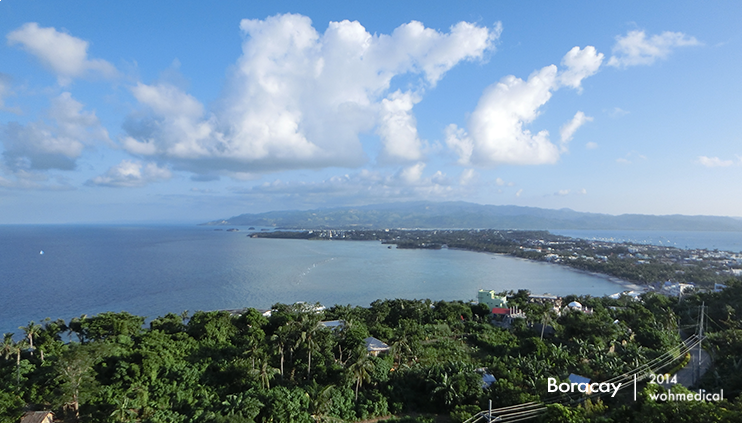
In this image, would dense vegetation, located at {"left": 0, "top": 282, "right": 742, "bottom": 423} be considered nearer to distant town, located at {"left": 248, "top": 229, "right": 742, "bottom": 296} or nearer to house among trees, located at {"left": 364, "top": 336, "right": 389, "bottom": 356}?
house among trees, located at {"left": 364, "top": 336, "right": 389, "bottom": 356}

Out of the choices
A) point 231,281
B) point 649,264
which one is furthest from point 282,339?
point 649,264

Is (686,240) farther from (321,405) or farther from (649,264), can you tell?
(321,405)

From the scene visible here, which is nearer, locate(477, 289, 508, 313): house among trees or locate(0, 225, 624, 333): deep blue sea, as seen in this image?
locate(477, 289, 508, 313): house among trees

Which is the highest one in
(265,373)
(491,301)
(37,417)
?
(265,373)

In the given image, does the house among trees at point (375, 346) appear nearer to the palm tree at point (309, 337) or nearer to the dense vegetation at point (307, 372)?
the dense vegetation at point (307, 372)

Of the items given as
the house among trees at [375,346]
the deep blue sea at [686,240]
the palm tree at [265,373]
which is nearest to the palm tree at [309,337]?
the palm tree at [265,373]

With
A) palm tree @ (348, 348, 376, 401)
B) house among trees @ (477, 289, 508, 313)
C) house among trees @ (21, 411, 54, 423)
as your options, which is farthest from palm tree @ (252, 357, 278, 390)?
house among trees @ (477, 289, 508, 313)
